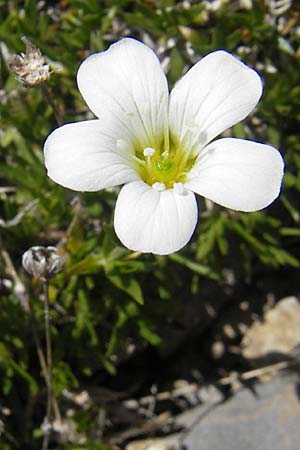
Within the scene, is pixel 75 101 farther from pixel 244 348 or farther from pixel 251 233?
pixel 244 348

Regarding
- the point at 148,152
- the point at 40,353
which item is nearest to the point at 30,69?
the point at 148,152

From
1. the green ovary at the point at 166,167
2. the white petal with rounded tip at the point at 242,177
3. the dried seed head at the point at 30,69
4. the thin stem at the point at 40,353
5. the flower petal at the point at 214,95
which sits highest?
the dried seed head at the point at 30,69

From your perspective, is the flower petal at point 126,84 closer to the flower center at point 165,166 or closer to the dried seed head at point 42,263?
the flower center at point 165,166

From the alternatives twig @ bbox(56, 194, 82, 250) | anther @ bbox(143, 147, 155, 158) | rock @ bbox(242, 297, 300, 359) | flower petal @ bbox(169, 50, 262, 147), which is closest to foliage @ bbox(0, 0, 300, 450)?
twig @ bbox(56, 194, 82, 250)

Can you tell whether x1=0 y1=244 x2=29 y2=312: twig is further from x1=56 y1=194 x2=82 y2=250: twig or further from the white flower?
the white flower

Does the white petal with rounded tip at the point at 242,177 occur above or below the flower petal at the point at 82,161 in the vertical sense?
below

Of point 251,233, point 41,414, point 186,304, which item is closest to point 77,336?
point 41,414

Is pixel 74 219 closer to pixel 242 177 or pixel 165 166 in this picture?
→ pixel 165 166

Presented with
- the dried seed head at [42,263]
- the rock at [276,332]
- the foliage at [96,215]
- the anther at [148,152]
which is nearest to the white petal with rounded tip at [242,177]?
the anther at [148,152]
